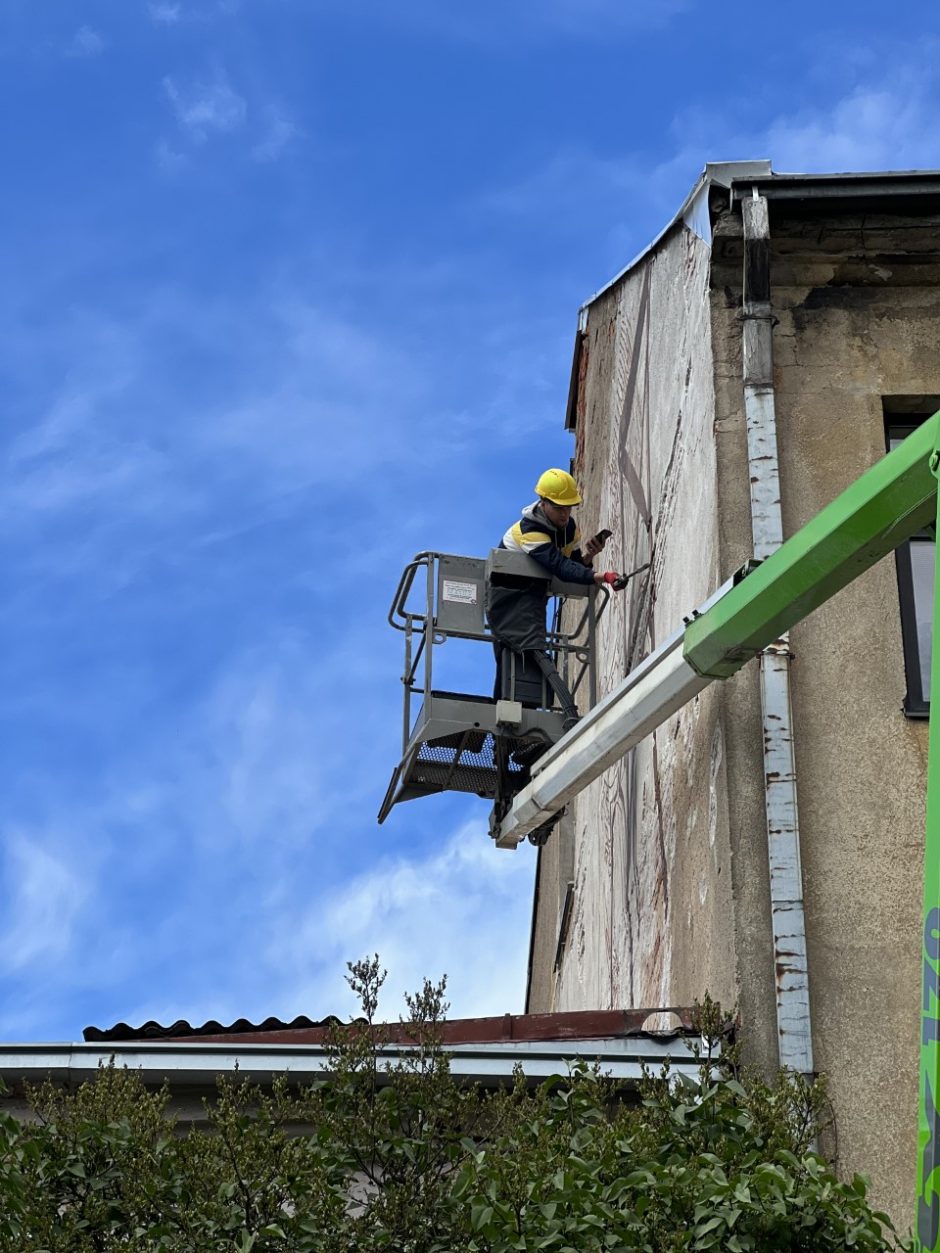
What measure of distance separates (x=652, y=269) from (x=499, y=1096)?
26.5 feet

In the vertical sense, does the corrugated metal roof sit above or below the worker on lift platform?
below

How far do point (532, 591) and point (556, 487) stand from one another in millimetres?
687

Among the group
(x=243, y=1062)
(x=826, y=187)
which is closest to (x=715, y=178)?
(x=826, y=187)

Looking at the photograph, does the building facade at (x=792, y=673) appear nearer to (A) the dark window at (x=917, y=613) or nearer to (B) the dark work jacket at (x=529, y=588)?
(A) the dark window at (x=917, y=613)

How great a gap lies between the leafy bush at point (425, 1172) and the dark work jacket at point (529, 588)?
513cm

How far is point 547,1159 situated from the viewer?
22.6ft

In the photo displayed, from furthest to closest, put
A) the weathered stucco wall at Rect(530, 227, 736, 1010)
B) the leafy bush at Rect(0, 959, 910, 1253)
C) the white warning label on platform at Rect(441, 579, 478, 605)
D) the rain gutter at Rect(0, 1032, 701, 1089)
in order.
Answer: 1. the white warning label on platform at Rect(441, 579, 478, 605)
2. the weathered stucco wall at Rect(530, 227, 736, 1010)
3. the rain gutter at Rect(0, 1032, 701, 1089)
4. the leafy bush at Rect(0, 959, 910, 1253)

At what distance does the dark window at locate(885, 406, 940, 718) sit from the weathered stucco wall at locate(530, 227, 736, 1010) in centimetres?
98

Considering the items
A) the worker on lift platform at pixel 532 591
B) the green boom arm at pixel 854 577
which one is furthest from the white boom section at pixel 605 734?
the worker on lift platform at pixel 532 591

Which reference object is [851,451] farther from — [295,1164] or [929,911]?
[295,1164]

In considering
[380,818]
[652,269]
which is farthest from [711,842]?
[652,269]

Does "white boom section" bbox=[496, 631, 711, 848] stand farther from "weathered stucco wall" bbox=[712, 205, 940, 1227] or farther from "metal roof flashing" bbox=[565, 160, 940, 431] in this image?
"metal roof flashing" bbox=[565, 160, 940, 431]

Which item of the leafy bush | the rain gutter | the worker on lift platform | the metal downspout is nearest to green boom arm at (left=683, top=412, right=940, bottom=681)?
the metal downspout

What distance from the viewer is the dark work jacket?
40.9 ft
